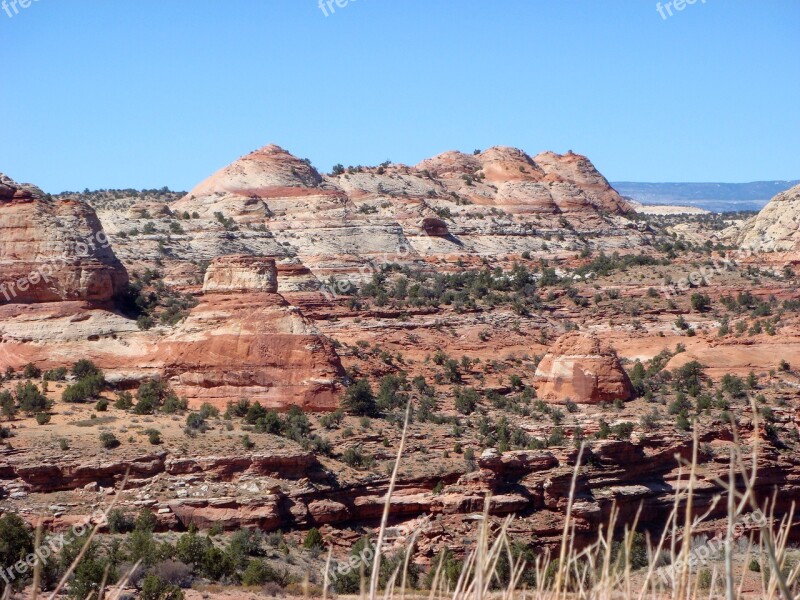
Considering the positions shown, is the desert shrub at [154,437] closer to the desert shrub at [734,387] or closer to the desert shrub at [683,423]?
the desert shrub at [683,423]

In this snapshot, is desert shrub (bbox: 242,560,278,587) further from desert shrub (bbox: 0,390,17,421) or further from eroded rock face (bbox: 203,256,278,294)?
eroded rock face (bbox: 203,256,278,294)

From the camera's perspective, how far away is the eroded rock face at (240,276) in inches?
1612

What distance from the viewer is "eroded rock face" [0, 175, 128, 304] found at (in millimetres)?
42625

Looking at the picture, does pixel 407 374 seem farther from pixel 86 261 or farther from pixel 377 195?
pixel 377 195

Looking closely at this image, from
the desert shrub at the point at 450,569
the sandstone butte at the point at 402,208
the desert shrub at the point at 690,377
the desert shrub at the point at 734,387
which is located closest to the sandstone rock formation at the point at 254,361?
the desert shrub at the point at 450,569

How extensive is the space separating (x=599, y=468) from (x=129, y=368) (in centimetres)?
1493

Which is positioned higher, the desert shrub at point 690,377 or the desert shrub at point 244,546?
the desert shrub at point 690,377

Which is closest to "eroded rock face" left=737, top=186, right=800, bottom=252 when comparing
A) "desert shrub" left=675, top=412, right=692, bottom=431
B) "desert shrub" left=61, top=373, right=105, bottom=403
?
"desert shrub" left=675, top=412, right=692, bottom=431

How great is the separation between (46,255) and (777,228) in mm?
53815

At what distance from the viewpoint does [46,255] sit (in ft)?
141

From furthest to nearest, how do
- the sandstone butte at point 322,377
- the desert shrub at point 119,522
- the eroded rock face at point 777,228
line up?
1. the eroded rock face at point 777,228
2. the sandstone butte at point 322,377
3. the desert shrub at point 119,522

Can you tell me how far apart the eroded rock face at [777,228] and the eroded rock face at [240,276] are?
42.1 metres

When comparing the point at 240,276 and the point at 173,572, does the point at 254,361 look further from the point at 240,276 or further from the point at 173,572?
the point at 173,572

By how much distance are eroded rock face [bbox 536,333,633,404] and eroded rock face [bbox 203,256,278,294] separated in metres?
10.2
